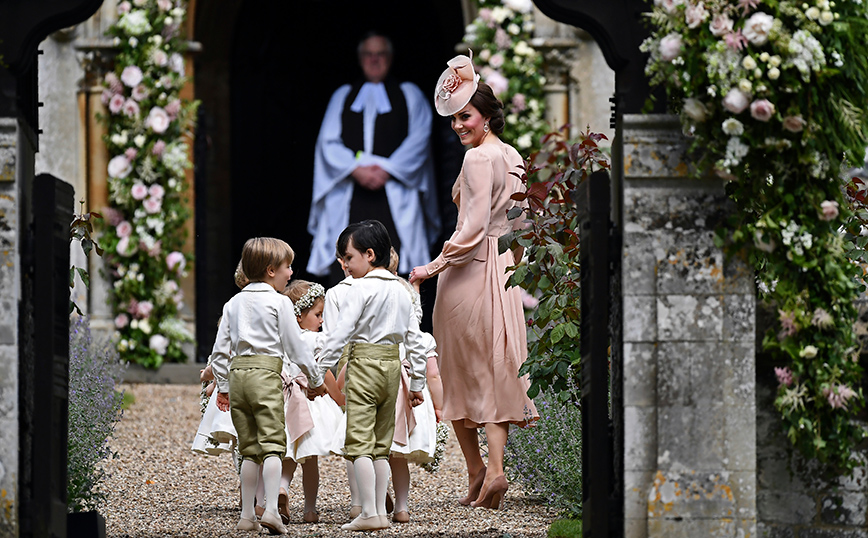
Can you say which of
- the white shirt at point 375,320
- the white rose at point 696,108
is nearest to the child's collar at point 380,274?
the white shirt at point 375,320

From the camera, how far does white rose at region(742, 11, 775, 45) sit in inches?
162

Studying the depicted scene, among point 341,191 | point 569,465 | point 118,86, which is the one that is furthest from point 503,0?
point 569,465

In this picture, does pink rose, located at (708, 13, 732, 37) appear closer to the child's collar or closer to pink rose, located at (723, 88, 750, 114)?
pink rose, located at (723, 88, 750, 114)

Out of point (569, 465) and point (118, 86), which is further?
point (118, 86)

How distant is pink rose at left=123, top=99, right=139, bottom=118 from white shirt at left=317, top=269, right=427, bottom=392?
18.0ft

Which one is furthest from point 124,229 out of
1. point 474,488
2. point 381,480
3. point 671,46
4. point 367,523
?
point 671,46

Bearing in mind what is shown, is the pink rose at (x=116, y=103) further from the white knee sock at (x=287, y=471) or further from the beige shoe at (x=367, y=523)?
the beige shoe at (x=367, y=523)

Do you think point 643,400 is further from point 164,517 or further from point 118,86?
point 118,86

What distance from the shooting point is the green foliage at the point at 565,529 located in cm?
528

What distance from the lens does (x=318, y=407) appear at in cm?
587

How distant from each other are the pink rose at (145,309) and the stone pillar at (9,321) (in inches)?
237

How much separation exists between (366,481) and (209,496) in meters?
1.63

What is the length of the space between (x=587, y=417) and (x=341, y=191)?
637 centimetres

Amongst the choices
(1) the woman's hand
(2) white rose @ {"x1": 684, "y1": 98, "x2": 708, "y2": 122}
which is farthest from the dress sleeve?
(2) white rose @ {"x1": 684, "y1": 98, "x2": 708, "y2": 122}
